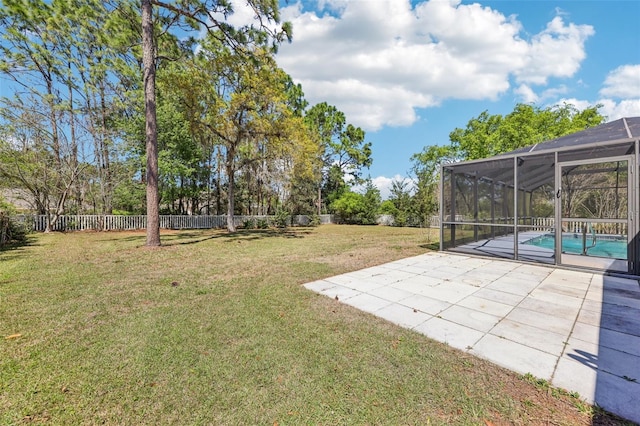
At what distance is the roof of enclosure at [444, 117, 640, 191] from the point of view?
15.9 feet

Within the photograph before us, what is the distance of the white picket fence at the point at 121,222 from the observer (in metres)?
11.4

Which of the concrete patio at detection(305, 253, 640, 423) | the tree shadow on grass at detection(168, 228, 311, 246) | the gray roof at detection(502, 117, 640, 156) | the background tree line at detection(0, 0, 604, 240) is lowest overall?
the concrete patio at detection(305, 253, 640, 423)

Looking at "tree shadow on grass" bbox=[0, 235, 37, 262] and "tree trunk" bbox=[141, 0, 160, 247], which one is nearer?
"tree shadow on grass" bbox=[0, 235, 37, 262]

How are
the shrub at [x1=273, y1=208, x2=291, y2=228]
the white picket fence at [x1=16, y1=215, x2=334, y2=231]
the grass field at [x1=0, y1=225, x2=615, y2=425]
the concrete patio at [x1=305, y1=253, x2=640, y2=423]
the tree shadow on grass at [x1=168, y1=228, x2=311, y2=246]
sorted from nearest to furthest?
the grass field at [x1=0, y1=225, x2=615, y2=425] < the concrete patio at [x1=305, y1=253, x2=640, y2=423] < the tree shadow on grass at [x1=168, y1=228, x2=311, y2=246] < the white picket fence at [x1=16, y1=215, x2=334, y2=231] < the shrub at [x1=273, y1=208, x2=291, y2=228]

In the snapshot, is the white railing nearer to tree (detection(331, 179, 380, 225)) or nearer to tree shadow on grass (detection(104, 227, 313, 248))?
tree shadow on grass (detection(104, 227, 313, 248))

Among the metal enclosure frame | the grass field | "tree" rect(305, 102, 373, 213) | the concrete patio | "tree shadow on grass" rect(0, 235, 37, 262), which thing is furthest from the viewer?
"tree" rect(305, 102, 373, 213)

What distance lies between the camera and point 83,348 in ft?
7.34

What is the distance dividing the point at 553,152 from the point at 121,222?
17195mm

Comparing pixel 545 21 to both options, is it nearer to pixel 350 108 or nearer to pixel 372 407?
pixel 372 407

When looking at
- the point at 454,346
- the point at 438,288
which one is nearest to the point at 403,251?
the point at 438,288

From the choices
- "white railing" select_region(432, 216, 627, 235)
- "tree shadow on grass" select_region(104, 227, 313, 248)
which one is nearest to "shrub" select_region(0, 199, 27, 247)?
"tree shadow on grass" select_region(104, 227, 313, 248)

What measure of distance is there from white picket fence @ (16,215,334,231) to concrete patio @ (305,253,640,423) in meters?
13.3

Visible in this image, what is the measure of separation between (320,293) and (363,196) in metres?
18.7

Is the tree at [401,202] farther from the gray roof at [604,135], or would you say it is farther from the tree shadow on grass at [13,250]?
the tree shadow on grass at [13,250]
